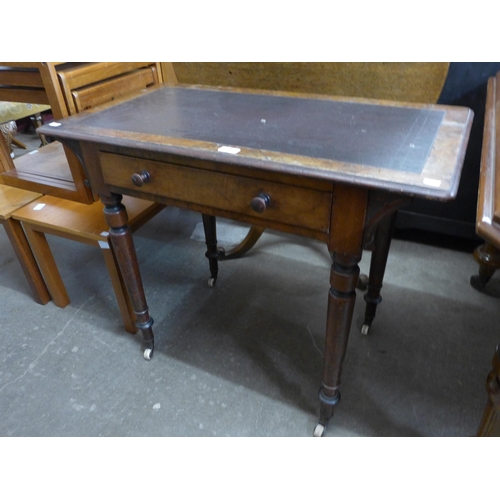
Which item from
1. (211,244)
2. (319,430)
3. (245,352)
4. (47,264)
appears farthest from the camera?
(211,244)

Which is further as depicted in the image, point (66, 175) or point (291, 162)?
point (66, 175)

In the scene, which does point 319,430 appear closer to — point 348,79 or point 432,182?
point 432,182

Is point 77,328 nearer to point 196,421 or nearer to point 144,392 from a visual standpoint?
point 144,392

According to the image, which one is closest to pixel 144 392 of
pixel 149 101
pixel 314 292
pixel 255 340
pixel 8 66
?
pixel 255 340

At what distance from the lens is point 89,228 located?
52.7 inches

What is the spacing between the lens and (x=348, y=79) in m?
1.51

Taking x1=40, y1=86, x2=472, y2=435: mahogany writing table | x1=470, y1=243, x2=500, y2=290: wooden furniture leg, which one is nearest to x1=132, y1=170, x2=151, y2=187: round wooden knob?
x1=40, y1=86, x2=472, y2=435: mahogany writing table

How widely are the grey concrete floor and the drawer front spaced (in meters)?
0.63

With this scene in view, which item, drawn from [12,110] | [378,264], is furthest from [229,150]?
[12,110]

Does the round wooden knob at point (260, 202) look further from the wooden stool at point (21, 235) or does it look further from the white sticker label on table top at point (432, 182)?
the wooden stool at point (21, 235)

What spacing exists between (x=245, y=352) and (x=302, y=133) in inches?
30.4

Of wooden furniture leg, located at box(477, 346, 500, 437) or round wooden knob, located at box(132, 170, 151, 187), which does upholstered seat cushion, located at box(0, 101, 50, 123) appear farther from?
wooden furniture leg, located at box(477, 346, 500, 437)

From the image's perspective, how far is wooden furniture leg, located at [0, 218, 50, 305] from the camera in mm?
1464

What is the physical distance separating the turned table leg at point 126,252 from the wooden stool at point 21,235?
492 millimetres
